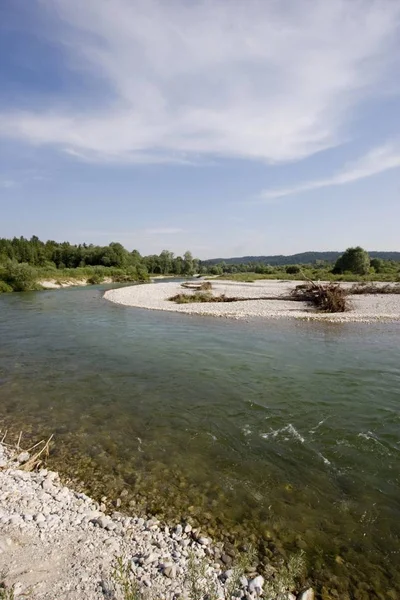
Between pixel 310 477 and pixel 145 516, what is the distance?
3.91 meters

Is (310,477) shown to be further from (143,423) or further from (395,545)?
(143,423)

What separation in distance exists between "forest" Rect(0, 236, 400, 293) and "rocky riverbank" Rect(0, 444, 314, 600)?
57.0 m

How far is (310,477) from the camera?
7820mm

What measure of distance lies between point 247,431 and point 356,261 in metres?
87.5

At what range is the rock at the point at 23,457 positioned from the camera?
8.07m

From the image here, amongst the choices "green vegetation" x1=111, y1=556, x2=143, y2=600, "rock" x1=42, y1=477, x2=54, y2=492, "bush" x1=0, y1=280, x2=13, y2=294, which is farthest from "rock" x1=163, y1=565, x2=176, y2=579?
"bush" x1=0, y1=280, x2=13, y2=294

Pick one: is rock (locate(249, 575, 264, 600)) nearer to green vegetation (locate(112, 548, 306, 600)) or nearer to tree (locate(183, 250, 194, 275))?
green vegetation (locate(112, 548, 306, 600))

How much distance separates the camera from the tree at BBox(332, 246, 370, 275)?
8638 centimetres

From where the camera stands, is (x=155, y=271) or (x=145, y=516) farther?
(x=155, y=271)

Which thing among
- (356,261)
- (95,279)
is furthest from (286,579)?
(356,261)

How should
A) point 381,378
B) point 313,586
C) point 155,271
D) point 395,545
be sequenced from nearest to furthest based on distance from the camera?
point 313,586 → point 395,545 → point 381,378 → point 155,271

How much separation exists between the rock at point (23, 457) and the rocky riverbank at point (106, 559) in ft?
4.37

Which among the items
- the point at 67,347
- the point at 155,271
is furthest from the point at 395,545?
the point at 155,271

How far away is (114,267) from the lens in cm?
11294
